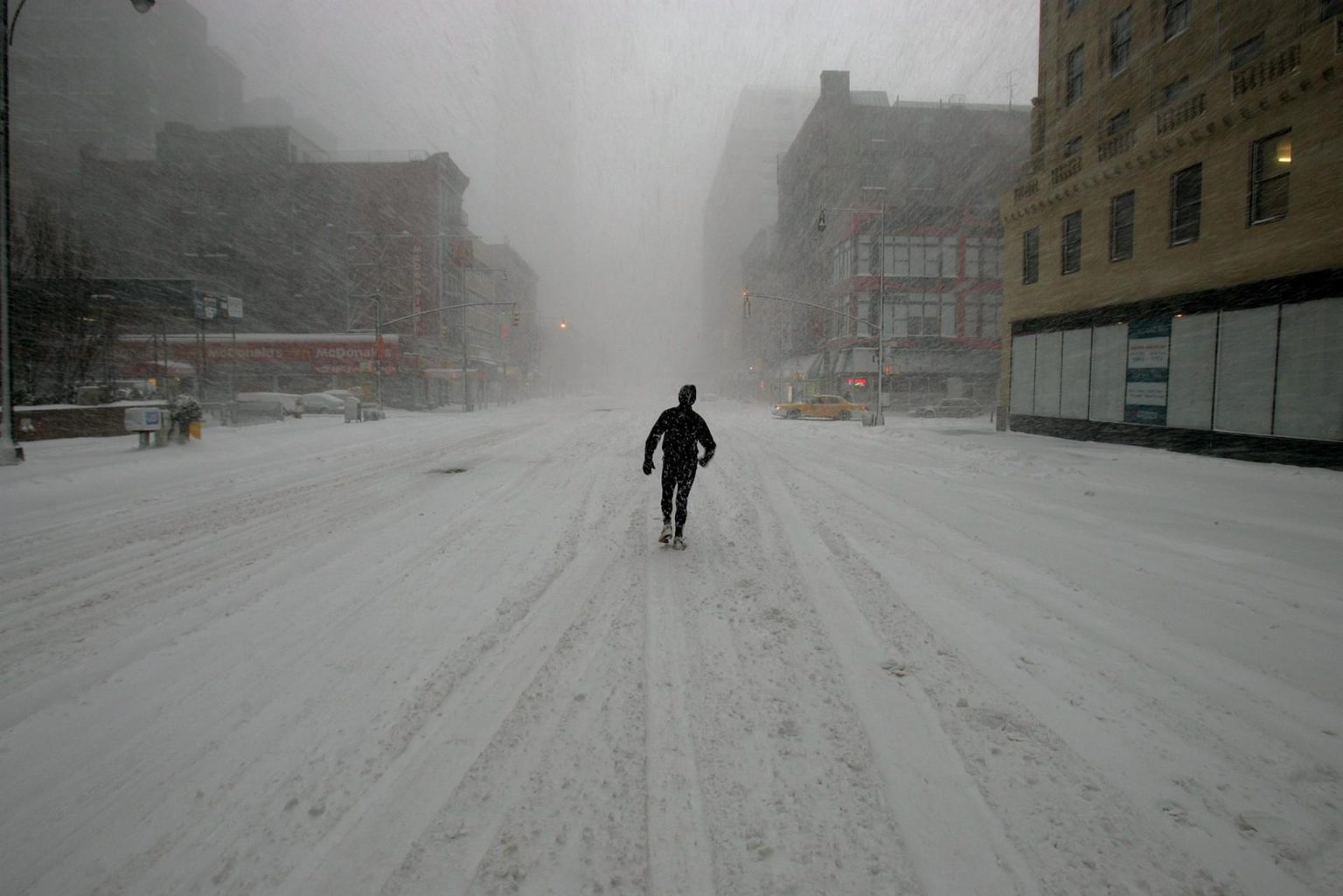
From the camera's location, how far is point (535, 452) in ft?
55.8

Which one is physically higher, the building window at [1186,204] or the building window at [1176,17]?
the building window at [1176,17]

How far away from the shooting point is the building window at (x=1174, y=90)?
19484mm

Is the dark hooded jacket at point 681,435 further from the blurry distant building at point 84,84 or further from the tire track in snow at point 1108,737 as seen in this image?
the blurry distant building at point 84,84

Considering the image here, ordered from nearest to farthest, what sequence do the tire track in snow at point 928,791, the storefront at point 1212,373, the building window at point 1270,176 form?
the tire track in snow at point 928,791, the storefront at point 1212,373, the building window at point 1270,176

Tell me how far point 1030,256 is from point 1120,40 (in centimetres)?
734

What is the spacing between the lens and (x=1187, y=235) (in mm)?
17562

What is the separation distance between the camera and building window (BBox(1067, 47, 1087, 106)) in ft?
79.3

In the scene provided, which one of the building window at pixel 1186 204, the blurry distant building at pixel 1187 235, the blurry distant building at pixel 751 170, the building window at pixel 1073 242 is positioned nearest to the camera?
the blurry distant building at pixel 1187 235

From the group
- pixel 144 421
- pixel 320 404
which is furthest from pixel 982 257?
pixel 144 421

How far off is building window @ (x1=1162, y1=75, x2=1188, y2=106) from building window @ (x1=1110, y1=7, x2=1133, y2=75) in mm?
2312

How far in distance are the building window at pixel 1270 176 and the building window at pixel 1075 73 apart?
10983 millimetres

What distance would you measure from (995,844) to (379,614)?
451cm

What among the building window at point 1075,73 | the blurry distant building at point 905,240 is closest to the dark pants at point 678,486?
the building window at point 1075,73

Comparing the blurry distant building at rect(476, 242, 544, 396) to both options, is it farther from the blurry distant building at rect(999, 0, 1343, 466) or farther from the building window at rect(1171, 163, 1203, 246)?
the building window at rect(1171, 163, 1203, 246)
